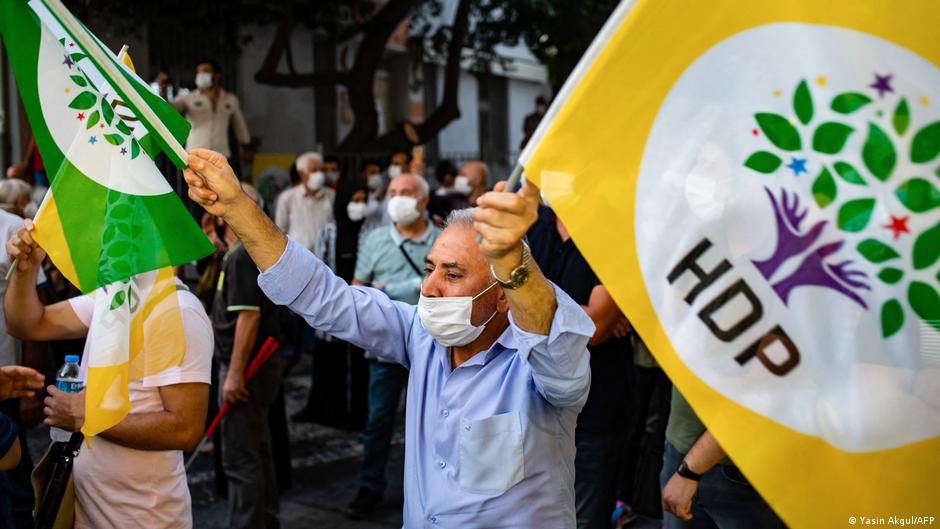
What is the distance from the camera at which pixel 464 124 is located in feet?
88.1

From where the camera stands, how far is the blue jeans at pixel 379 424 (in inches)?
259

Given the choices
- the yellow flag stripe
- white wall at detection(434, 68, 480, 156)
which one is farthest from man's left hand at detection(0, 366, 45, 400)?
white wall at detection(434, 68, 480, 156)

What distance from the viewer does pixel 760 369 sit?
2.31 meters

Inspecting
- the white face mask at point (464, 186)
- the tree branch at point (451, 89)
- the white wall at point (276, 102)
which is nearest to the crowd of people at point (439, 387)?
the white face mask at point (464, 186)

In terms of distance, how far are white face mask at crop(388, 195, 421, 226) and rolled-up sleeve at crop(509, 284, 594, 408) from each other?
4329mm

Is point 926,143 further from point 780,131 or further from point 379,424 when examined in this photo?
point 379,424

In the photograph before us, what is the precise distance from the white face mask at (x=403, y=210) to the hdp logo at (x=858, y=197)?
4711 mm

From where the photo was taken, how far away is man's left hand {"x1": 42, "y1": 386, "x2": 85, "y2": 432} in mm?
3383

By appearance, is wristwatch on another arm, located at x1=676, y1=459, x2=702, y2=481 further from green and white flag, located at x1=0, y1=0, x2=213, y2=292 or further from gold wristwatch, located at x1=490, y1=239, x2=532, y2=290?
green and white flag, located at x1=0, y1=0, x2=213, y2=292

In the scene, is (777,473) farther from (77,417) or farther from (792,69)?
(77,417)

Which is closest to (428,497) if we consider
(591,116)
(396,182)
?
(591,116)

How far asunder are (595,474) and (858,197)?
2817mm

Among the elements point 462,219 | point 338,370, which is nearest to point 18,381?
point 462,219

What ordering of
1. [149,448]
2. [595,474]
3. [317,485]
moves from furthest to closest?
[317,485], [595,474], [149,448]
